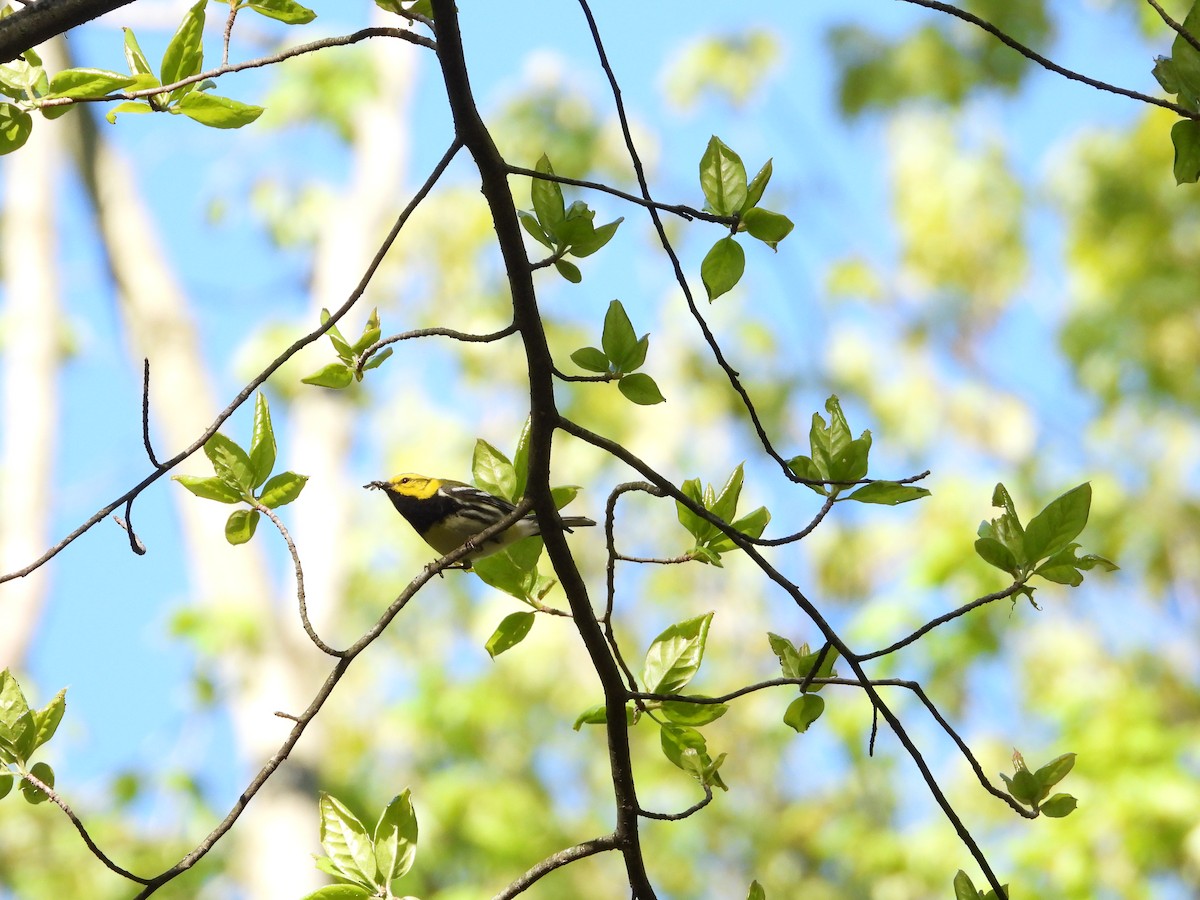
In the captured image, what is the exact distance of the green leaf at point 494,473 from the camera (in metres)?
1.62

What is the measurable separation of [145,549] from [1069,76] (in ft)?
4.11

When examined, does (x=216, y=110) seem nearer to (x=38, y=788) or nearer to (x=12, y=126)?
(x=12, y=126)

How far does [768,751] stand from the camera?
1075cm

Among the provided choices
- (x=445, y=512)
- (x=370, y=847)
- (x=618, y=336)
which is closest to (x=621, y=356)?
(x=618, y=336)

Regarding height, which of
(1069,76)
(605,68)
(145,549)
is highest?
(1069,76)

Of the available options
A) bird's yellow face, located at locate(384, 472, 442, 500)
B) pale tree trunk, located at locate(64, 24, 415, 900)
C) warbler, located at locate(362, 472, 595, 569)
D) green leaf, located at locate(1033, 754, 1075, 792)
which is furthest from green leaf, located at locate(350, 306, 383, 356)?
pale tree trunk, located at locate(64, 24, 415, 900)

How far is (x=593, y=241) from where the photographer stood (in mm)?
1582

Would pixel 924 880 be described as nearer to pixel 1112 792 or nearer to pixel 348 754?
pixel 1112 792

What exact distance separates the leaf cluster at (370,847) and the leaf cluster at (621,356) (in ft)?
1.91

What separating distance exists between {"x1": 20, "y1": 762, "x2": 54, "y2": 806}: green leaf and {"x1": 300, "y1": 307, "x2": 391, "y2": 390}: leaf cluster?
53 centimetres

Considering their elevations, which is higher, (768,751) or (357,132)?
(357,132)

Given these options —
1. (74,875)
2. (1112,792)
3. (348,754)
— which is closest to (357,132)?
(348,754)

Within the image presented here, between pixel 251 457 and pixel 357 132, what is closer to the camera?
pixel 251 457

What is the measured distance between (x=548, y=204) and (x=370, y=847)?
32.2 inches
